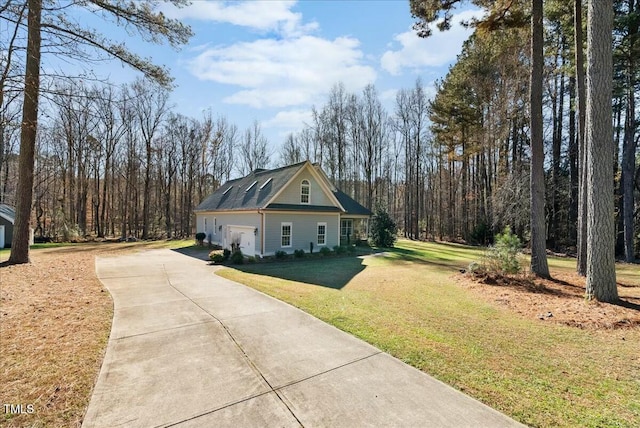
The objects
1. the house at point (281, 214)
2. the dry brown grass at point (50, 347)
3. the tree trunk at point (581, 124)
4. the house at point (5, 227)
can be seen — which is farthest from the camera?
the house at point (5, 227)

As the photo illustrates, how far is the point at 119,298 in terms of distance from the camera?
741 centimetres

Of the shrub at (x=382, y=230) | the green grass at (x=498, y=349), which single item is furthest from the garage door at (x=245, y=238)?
the shrub at (x=382, y=230)

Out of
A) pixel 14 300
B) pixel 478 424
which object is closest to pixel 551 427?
pixel 478 424

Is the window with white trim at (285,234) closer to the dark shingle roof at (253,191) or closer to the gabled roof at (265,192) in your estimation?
the gabled roof at (265,192)

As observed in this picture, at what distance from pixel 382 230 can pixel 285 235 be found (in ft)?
30.9

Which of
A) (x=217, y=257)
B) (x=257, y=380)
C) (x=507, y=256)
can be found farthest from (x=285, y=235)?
(x=257, y=380)

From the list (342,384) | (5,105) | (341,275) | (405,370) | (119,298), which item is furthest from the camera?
(341,275)

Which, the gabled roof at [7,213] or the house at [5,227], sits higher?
the gabled roof at [7,213]

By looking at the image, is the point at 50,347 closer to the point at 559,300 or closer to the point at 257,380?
the point at 257,380

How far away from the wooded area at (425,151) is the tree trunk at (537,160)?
Answer: 1.55 meters

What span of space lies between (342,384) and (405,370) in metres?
0.92

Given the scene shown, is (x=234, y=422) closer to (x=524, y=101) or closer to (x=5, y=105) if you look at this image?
(x=5, y=105)

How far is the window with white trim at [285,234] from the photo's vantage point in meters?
16.8

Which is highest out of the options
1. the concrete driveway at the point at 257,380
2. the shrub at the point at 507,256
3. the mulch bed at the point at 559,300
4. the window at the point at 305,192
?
the window at the point at 305,192
